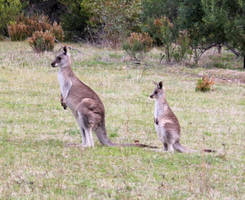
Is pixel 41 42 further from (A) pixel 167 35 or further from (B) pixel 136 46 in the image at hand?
(A) pixel 167 35

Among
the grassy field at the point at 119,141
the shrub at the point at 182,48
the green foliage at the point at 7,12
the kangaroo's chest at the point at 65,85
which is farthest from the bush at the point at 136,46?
the kangaroo's chest at the point at 65,85

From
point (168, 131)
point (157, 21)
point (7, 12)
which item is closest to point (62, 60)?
point (168, 131)

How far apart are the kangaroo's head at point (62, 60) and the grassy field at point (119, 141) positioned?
3.92 feet

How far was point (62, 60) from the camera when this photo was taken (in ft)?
27.7

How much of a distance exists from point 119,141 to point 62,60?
163 centimetres

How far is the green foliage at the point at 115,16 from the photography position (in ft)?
79.5

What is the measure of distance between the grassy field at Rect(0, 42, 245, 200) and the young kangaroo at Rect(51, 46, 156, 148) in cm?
21

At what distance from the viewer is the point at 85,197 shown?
5.28m

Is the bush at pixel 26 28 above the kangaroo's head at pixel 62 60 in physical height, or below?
below

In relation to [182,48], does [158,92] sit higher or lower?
higher

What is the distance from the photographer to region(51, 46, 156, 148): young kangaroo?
7.51m

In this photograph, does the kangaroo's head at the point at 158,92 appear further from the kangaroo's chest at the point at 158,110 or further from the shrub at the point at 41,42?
the shrub at the point at 41,42

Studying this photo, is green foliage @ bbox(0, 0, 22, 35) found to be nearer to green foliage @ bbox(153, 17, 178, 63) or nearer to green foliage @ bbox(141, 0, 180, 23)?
green foliage @ bbox(141, 0, 180, 23)

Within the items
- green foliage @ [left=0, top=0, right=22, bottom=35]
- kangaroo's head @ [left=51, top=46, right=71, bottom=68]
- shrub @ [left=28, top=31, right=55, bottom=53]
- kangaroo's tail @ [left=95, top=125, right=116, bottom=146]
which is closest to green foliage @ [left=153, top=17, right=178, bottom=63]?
shrub @ [left=28, top=31, right=55, bottom=53]
